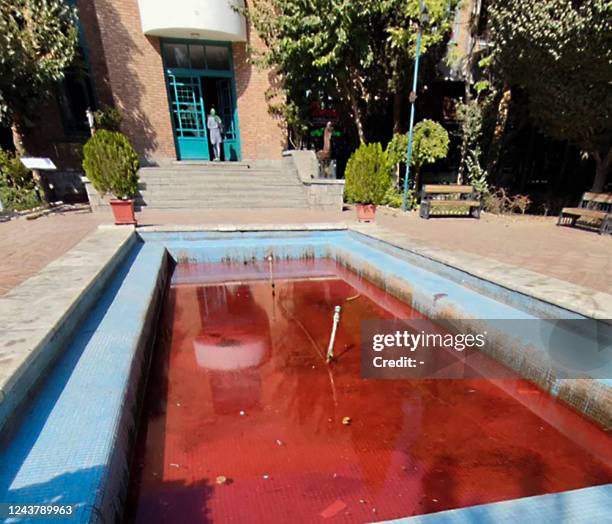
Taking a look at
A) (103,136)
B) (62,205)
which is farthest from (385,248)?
(62,205)

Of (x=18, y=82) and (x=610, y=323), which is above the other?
(x=18, y=82)

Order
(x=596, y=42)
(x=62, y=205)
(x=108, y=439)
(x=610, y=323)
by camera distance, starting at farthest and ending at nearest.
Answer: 1. (x=62, y=205)
2. (x=596, y=42)
3. (x=610, y=323)
4. (x=108, y=439)

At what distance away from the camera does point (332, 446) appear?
249cm

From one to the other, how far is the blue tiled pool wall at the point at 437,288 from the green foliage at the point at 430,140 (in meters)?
4.14

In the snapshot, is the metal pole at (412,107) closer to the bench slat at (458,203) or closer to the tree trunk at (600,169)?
the bench slat at (458,203)

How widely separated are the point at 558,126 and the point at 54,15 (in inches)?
496

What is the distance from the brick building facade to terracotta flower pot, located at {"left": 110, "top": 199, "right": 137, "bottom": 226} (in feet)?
18.8

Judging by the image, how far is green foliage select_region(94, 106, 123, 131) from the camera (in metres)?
10.0

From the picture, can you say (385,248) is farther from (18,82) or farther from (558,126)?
(18,82)

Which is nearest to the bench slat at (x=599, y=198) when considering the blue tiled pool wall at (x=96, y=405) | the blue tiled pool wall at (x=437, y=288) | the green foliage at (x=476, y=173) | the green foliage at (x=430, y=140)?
the green foliage at (x=476, y=173)

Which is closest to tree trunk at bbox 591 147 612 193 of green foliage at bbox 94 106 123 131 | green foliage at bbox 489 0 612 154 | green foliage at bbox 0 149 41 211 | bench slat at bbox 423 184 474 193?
green foliage at bbox 489 0 612 154

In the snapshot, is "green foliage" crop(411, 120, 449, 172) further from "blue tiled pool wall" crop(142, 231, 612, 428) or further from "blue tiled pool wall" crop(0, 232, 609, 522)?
"blue tiled pool wall" crop(0, 232, 609, 522)

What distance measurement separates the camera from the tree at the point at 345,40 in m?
8.47

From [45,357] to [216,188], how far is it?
8.18 metres
